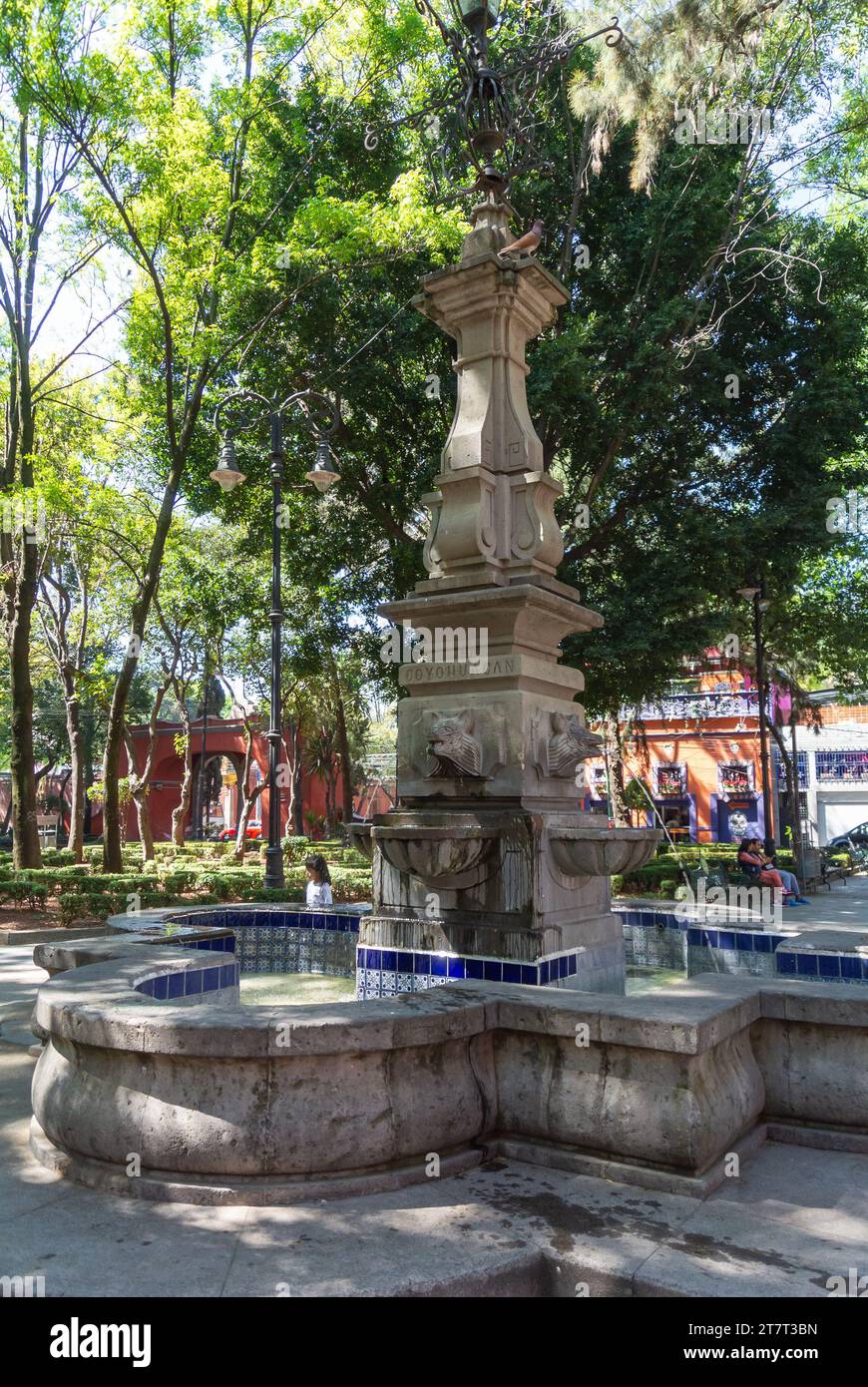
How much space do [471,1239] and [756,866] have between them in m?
14.5

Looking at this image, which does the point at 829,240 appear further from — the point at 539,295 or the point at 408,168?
the point at 539,295

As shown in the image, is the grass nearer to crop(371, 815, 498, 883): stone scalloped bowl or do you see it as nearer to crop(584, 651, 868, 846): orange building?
crop(371, 815, 498, 883): stone scalloped bowl

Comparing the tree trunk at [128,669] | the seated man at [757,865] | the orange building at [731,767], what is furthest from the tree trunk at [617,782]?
→ the tree trunk at [128,669]

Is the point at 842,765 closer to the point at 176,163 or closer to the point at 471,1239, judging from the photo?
the point at 176,163

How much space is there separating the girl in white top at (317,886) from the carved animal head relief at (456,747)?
3592mm

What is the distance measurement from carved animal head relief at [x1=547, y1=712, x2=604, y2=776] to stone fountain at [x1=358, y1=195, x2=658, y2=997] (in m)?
0.01

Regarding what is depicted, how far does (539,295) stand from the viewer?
7.45 meters

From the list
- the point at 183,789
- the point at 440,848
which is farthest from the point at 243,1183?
the point at 183,789

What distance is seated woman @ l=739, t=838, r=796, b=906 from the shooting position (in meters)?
15.9

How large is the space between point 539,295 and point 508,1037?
5.69 metres

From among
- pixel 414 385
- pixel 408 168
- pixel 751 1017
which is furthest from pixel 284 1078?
pixel 408 168

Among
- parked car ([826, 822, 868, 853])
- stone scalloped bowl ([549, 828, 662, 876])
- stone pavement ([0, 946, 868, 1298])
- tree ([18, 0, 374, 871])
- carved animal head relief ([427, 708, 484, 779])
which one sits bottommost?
stone pavement ([0, 946, 868, 1298])

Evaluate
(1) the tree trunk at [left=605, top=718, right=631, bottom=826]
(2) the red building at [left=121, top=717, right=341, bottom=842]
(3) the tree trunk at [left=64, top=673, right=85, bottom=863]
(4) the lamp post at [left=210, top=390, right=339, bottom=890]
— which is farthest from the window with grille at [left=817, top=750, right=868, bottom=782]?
(4) the lamp post at [left=210, top=390, right=339, bottom=890]

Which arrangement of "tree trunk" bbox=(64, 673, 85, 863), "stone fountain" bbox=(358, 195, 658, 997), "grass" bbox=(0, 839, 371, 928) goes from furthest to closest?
"tree trunk" bbox=(64, 673, 85, 863) < "grass" bbox=(0, 839, 371, 928) < "stone fountain" bbox=(358, 195, 658, 997)
